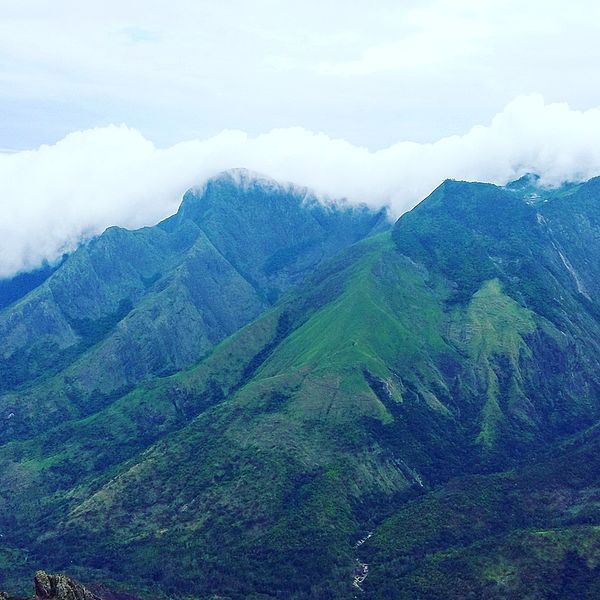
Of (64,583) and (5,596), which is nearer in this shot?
(5,596)

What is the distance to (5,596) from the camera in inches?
5418

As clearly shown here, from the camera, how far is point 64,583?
482 feet

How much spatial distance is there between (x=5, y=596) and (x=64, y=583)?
12.7 m
